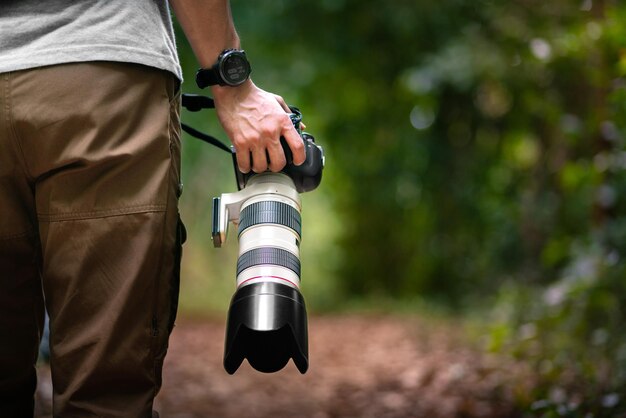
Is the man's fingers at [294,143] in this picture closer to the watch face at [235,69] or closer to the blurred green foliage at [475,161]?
the watch face at [235,69]

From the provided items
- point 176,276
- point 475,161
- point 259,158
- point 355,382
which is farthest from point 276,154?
point 475,161

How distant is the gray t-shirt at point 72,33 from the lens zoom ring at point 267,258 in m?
0.40

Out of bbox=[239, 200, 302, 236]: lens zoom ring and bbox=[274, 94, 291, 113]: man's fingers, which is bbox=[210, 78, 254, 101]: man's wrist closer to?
bbox=[274, 94, 291, 113]: man's fingers

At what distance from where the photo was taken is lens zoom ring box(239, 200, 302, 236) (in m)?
1.58

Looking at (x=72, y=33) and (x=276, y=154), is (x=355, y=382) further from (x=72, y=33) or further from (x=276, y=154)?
(x=72, y=33)

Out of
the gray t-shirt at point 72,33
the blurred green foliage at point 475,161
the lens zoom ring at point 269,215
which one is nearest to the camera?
the gray t-shirt at point 72,33

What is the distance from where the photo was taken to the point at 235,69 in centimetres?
161

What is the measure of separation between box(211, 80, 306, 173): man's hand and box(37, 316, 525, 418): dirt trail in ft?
6.82

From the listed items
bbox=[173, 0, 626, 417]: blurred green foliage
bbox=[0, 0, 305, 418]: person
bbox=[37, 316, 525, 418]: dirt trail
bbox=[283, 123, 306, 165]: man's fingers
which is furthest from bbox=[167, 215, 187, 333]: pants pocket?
bbox=[37, 316, 525, 418]: dirt trail

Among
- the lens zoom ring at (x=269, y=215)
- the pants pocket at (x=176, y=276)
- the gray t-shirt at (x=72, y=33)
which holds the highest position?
the gray t-shirt at (x=72, y=33)

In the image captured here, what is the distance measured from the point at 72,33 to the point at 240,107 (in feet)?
1.17

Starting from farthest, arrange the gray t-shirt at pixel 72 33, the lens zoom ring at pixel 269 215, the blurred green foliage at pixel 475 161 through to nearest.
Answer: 1. the blurred green foliage at pixel 475 161
2. the lens zoom ring at pixel 269 215
3. the gray t-shirt at pixel 72 33

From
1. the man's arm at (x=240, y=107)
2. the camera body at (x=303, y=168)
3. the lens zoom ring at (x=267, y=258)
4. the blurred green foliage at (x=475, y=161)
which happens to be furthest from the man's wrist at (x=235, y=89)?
the blurred green foliage at (x=475, y=161)

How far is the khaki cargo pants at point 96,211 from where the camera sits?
1460 millimetres
